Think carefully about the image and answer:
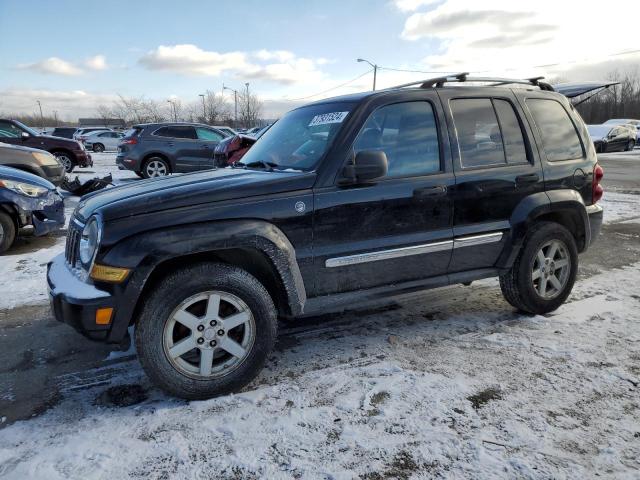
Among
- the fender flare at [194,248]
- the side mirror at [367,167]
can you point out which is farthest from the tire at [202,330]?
the side mirror at [367,167]

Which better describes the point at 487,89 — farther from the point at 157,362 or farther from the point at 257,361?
the point at 157,362

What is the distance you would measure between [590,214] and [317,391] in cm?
299

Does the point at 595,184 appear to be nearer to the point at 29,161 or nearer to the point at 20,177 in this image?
the point at 20,177

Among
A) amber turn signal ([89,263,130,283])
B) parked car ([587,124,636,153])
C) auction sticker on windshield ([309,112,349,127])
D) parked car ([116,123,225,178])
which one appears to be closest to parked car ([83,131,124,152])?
parked car ([116,123,225,178])

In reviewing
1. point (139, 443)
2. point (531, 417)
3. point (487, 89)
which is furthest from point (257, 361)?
point (487, 89)

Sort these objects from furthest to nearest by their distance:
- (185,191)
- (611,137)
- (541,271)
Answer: (611,137)
(541,271)
(185,191)

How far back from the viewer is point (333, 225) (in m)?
3.08

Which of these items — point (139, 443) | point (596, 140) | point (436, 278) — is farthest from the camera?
point (596, 140)

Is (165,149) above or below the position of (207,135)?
below

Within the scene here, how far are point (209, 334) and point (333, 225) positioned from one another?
1038 mm

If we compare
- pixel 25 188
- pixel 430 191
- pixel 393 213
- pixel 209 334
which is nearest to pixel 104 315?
pixel 209 334

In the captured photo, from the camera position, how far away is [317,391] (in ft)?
9.54

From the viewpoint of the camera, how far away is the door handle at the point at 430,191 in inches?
Result: 131

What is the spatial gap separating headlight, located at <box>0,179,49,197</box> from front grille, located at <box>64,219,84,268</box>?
12.0 ft
